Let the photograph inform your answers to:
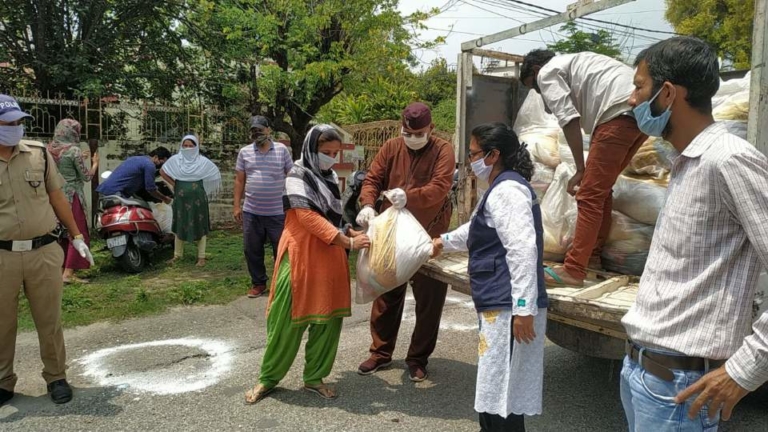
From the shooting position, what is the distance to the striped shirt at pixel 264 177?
5.88 m

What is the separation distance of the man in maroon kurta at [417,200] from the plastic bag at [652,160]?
1.19 m

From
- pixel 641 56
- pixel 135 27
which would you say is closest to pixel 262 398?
pixel 641 56

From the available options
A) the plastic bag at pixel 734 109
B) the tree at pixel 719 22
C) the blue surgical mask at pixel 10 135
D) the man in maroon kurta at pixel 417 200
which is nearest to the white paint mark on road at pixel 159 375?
the man in maroon kurta at pixel 417 200

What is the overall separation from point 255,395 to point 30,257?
1.57 m

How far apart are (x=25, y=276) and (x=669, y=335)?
3444 mm

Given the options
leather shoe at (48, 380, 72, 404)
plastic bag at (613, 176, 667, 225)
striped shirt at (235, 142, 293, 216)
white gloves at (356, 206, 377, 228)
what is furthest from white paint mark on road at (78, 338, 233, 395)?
plastic bag at (613, 176, 667, 225)

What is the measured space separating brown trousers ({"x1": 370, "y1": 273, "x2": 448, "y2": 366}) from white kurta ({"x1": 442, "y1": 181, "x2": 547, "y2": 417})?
1.19 m

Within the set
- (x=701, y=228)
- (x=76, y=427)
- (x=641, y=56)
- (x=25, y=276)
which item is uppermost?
(x=641, y=56)

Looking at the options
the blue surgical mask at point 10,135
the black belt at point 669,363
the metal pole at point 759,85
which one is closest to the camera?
the black belt at point 669,363

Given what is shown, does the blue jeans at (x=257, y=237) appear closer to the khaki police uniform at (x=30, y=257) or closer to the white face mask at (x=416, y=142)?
the khaki police uniform at (x=30, y=257)

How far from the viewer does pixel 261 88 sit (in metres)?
8.66

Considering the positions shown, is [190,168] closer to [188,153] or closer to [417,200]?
[188,153]

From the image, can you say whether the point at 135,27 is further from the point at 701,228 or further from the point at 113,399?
the point at 701,228

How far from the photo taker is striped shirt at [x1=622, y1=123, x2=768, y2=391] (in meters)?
1.35
